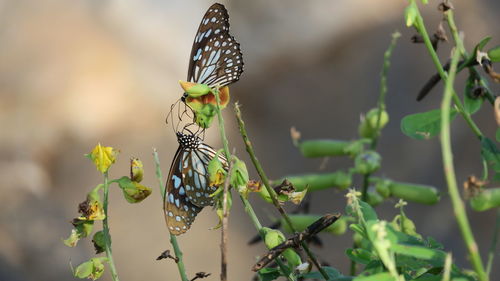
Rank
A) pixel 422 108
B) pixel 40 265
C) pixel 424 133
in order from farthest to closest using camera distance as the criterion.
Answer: pixel 422 108 < pixel 40 265 < pixel 424 133

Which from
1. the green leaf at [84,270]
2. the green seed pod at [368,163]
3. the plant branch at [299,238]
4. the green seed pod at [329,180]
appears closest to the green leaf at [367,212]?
the plant branch at [299,238]

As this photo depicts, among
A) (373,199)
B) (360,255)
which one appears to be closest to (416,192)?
(373,199)

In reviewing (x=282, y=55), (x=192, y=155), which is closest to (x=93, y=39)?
(x=282, y=55)

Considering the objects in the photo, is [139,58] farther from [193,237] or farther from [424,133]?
[424,133]

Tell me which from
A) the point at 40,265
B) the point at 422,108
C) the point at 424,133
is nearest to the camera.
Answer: the point at 424,133

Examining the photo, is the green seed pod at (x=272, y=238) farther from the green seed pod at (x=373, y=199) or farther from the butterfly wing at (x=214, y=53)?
the green seed pod at (x=373, y=199)

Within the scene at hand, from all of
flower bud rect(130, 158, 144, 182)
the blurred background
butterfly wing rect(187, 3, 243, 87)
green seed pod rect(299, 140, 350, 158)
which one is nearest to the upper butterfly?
butterfly wing rect(187, 3, 243, 87)

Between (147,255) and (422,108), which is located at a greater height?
(422,108)
